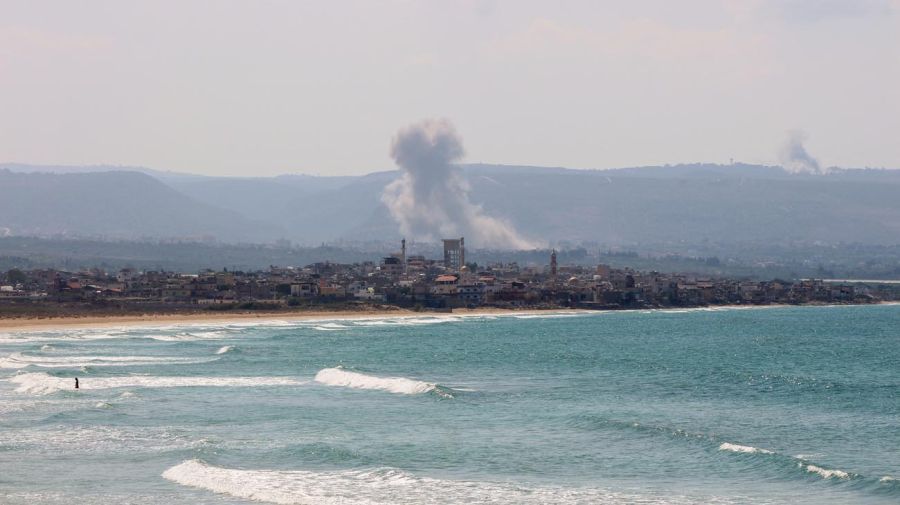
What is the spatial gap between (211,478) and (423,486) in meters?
6.23

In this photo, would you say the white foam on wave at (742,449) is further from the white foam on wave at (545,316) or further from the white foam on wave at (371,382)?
the white foam on wave at (545,316)

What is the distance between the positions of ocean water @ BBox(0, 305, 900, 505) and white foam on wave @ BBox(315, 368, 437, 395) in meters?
0.16

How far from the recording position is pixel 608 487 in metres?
40.0

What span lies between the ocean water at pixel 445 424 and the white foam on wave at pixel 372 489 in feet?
0.35

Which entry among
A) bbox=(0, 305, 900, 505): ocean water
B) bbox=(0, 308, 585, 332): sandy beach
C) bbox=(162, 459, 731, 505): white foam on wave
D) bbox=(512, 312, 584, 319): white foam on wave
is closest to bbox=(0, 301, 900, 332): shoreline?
bbox=(0, 308, 585, 332): sandy beach

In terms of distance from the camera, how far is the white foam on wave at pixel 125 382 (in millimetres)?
66688

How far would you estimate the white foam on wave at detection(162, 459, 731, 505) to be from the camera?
3812cm

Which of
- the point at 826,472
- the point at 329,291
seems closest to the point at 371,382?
the point at 826,472

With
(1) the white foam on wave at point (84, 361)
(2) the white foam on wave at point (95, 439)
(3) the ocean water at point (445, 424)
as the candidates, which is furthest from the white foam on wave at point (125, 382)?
(2) the white foam on wave at point (95, 439)

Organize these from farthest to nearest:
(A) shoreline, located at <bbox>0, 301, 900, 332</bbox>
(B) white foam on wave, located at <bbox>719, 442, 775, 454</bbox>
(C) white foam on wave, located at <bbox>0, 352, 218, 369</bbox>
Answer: (A) shoreline, located at <bbox>0, 301, 900, 332</bbox>, (C) white foam on wave, located at <bbox>0, 352, 218, 369</bbox>, (B) white foam on wave, located at <bbox>719, 442, 775, 454</bbox>

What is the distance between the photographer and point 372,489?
39.9 metres

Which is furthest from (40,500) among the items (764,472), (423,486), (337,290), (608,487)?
(337,290)

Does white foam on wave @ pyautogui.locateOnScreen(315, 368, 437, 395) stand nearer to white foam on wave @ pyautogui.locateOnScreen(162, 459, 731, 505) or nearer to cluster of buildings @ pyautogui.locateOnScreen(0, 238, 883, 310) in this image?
white foam on wave @ pyautogui.locateOnScreen(162, 459, 731, 505)

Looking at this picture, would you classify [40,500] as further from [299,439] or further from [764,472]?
[764,472]
